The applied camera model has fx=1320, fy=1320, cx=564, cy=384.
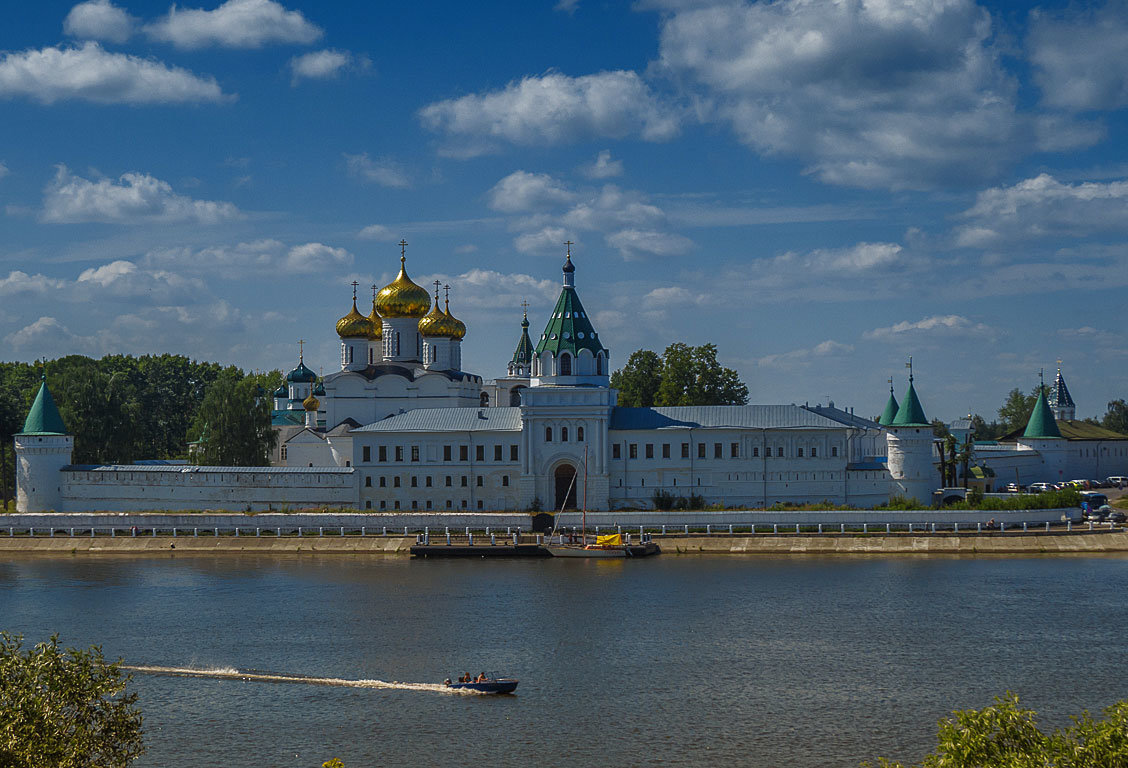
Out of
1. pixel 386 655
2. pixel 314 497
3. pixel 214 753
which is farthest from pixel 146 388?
pixel 214 753

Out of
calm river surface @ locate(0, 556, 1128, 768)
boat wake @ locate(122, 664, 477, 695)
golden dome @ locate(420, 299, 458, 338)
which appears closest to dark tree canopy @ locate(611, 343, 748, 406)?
golden dome @ locate(420, 299, 458, 338)

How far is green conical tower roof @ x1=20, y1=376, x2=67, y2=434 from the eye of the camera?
1944 inches

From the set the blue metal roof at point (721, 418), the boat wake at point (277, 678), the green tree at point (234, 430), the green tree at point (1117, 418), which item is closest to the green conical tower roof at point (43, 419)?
the green tree at point (234, 430)

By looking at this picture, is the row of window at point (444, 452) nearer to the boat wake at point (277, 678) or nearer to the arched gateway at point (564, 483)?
the arched gateway at point (564, 483)

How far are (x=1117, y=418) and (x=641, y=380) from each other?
56535 mm

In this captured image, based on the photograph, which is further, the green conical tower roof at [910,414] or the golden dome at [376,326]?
the golden dome at [376,326]

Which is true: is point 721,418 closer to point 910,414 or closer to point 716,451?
point 716,451

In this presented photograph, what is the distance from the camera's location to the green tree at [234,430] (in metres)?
55.0

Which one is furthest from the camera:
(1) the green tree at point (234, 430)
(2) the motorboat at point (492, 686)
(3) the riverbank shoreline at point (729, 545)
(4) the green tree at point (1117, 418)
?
(4) the green tree at point (1117, 418)

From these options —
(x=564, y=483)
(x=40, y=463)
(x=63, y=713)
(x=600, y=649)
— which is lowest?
(x=600, y=649)

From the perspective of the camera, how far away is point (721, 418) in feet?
160

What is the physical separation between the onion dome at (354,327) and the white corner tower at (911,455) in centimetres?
2314

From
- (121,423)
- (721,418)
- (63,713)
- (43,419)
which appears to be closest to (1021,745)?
(63,713)

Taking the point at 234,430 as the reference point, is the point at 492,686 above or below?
Answer: below
